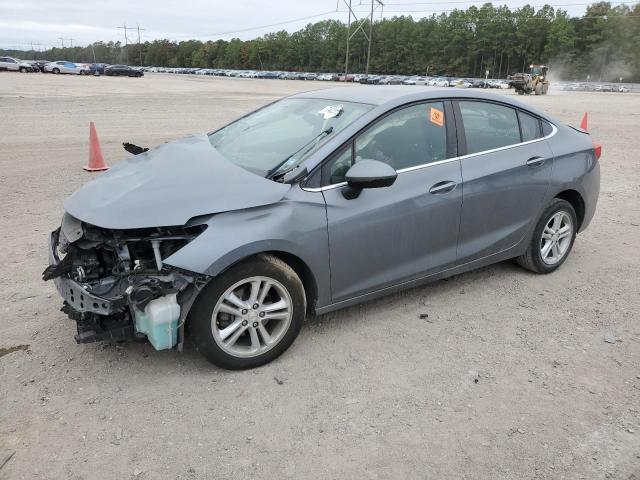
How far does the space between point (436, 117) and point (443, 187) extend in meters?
0.55

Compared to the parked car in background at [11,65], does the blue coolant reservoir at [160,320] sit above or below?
below

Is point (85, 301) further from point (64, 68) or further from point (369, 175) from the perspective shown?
point (64, 68)

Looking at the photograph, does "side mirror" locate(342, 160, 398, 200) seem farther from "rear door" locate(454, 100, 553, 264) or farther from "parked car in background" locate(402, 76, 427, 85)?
"parked car in background" locate(402, 76, 427, 85)

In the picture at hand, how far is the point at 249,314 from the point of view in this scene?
10.5ft

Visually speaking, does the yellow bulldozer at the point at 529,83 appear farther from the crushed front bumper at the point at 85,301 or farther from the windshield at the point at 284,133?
the crushed front bumper at the point at 85,301

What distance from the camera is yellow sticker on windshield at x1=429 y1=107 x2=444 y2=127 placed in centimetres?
396

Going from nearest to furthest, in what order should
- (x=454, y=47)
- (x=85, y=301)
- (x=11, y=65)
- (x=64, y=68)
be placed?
(x=85, y=301) → (x=11, y=65) → (x=64, y=68) → (x=454, y=47)

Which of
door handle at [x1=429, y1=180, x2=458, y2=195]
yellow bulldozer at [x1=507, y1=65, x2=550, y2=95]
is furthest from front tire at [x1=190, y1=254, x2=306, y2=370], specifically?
yellow bulldozer at [x1=507, y1=65, x2=550, y2=95]

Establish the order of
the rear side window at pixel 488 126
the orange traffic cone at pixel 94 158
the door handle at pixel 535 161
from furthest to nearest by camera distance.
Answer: the orange traffic cone at pixel 94 158 < the door handle at pixel 535 161 < the rear side window at pixel 488 126

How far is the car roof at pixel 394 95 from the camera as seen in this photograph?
384cm

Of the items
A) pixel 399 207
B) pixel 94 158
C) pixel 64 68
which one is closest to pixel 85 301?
pixel 399 207

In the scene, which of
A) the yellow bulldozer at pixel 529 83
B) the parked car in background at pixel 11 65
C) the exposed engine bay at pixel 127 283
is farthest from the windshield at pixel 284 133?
the parked car in background at pixel 11 65

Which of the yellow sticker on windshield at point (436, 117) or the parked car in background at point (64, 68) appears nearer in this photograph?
the yellow sticker on windshield at point (436, 117)

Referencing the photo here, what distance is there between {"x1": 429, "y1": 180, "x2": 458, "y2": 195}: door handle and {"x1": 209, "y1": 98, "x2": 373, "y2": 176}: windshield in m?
0.73
